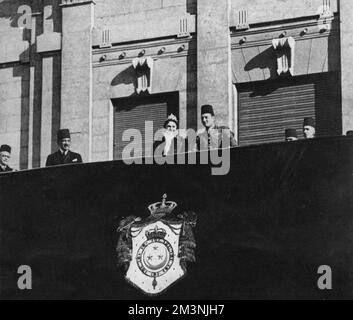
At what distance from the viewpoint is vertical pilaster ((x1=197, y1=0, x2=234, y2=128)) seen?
2456 centimetres

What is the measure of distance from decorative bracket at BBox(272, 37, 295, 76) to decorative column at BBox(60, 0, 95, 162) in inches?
170

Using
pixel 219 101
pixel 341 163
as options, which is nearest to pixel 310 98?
pixel 219 101

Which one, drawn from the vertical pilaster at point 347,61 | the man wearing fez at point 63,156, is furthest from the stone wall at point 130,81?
the vertical pilaster at point 347,61

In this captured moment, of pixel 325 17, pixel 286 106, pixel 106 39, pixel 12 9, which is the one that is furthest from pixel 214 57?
pixel 12 9

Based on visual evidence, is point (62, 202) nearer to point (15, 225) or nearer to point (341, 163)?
point (15, 225)

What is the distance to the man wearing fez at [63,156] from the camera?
22.3 metres

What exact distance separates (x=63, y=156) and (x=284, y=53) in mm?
5012

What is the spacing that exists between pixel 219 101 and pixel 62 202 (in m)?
5.33

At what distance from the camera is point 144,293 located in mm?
19562

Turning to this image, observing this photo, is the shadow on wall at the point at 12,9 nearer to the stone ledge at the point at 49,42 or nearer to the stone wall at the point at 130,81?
the stone ledge at the point at 49,42

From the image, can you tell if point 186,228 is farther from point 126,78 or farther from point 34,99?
point 34,99

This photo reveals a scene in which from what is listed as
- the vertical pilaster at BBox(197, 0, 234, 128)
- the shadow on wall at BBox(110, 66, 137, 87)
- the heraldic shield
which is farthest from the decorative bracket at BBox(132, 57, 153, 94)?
the heraldic shield
